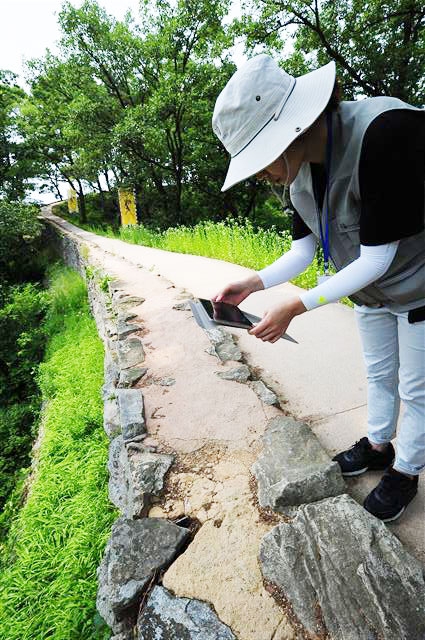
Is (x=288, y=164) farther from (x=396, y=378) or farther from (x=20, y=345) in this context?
(x=20, y=345)

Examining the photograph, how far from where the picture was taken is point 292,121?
1113 mm

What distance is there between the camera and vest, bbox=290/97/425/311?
109 cm

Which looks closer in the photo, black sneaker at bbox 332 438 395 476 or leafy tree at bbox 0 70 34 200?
black sneaker at bbox 332 438 395 476

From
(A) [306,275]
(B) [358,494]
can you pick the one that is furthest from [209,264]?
(B) [358,494]

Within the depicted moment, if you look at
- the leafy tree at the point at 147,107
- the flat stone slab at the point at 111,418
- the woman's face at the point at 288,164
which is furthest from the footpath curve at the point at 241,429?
the leafy tree at the point at 147,107

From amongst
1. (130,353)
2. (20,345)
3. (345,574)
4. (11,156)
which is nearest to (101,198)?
(11,156)

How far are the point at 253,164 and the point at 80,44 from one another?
1793 centimetres

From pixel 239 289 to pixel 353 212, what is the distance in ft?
1.98

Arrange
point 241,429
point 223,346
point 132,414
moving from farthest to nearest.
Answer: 1. point 223,346
2. point 132,414
3. point 241,429

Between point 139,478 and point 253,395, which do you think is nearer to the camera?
point 139,478

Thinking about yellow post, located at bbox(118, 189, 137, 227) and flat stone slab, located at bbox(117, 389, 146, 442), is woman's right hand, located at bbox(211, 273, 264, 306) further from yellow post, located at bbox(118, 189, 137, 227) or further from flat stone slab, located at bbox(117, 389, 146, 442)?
yellow post, located at bbox(118, 189, 137, 227)

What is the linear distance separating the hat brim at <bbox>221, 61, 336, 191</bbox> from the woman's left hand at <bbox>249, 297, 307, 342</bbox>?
0.44m

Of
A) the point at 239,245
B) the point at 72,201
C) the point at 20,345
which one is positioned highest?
the point at 72,201

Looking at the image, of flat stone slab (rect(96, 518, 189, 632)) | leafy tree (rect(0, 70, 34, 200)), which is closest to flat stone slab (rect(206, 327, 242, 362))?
flat stone slab (rect(96, 518, 189, 632))
